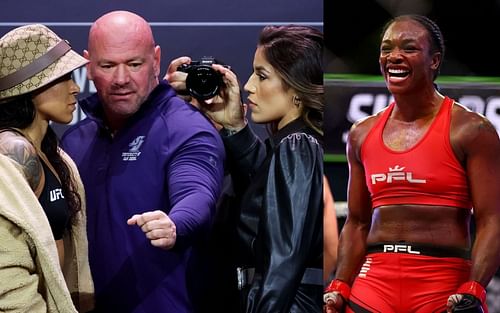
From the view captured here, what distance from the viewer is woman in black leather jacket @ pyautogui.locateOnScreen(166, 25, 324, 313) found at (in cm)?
265

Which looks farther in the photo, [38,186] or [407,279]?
[38,186]

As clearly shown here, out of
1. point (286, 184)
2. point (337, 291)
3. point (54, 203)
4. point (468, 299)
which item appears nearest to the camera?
point (468, 299)

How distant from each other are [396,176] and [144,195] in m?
0.83

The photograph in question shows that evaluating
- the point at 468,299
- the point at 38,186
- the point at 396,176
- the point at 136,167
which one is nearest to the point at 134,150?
the point at 136,167

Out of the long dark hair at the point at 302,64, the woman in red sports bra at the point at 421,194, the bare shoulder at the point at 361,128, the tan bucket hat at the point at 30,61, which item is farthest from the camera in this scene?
the long dark hair at the point at 302,64

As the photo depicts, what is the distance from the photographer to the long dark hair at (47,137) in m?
2.56

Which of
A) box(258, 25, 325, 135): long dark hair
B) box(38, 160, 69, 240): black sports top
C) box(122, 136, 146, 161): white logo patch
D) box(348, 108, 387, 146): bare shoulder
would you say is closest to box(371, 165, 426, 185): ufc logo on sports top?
box(348, 108, 387, 146): bare shoulder

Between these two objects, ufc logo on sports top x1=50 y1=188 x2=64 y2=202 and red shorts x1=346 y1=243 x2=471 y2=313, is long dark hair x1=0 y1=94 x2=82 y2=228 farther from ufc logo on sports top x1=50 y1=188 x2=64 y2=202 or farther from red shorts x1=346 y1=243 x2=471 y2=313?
red shorts x1=346 y1=243 x2=471 y2=313

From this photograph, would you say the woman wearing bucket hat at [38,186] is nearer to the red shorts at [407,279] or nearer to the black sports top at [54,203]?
the black sports top at [54,203]

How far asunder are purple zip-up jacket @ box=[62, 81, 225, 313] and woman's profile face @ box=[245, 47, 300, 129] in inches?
6.4

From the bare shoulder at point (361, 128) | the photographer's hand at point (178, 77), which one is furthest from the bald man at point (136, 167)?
the bare shoulder at point (361, 128)

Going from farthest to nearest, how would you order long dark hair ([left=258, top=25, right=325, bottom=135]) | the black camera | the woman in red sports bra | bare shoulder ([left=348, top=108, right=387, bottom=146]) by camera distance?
the black camera → long dark hair ([left=258, top=25, right=325, bottom=135]) → bare shoulder ([left=348, top=108, right=387, bottom=146]) → the woman in red sports bra

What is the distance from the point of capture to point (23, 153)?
8.10 ft

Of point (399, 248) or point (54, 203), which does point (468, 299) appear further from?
point (54, 203)
